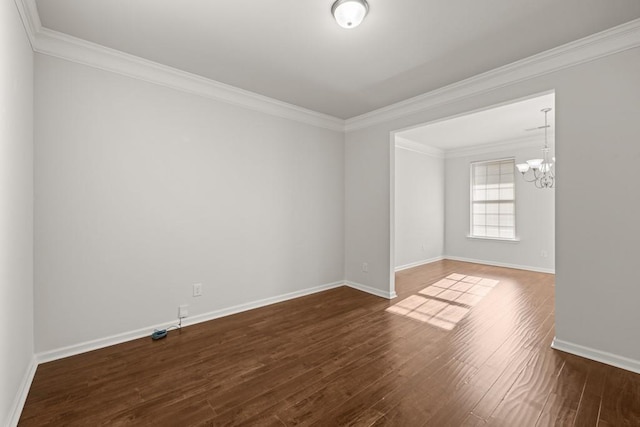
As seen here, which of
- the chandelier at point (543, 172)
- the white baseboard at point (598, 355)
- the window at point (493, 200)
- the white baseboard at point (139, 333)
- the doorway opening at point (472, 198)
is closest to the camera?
the white baseboard at point (598, 355)

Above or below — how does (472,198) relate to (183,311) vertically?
above

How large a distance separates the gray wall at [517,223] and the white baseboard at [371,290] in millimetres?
3690

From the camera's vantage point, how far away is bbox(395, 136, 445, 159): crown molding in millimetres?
6105

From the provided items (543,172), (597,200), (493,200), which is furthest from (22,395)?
(493,200)

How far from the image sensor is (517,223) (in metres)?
6.17

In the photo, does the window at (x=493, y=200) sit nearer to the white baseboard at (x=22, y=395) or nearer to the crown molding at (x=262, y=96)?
the crown molding at (x=262, y=96)

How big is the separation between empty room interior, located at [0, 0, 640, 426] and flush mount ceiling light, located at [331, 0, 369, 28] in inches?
0.5

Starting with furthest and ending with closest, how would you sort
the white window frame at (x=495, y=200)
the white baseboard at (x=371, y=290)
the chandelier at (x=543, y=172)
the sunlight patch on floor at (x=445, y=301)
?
the white window frame at (x=495, y=200), the chandelier at (x=543, y=172), the white baseboard at (x=371, y=290), the sunlight patch on floor at (x=445, y=301)

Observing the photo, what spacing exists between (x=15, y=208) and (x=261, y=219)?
2.27m

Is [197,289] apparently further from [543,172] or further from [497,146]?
[497,146]

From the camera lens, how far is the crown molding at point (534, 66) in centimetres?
229

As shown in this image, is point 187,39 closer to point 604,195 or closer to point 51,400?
point 51,400

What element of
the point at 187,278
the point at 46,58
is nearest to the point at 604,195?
the point at 187,278

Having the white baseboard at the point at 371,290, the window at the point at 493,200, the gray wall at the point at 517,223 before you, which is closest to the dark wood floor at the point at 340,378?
the white baseboard at the point at 371,290
